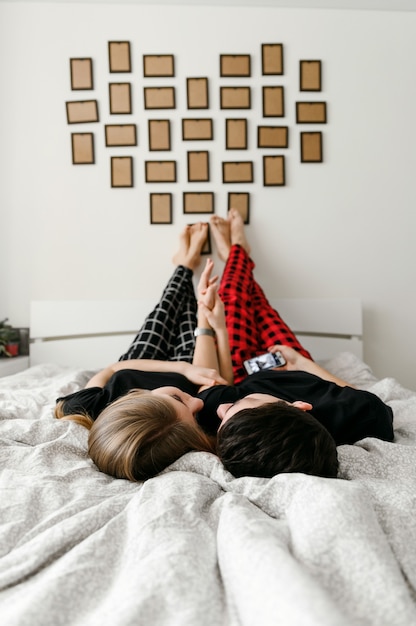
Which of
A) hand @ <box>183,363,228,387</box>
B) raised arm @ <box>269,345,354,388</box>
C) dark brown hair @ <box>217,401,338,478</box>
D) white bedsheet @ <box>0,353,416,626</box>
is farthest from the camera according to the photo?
raised arm @ <box>269,345,354,388</box>

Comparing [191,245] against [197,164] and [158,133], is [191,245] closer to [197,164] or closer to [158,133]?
[197,164]

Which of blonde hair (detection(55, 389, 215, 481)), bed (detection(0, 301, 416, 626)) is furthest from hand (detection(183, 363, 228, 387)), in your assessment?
bed (detection(0, 301, 416, 626))

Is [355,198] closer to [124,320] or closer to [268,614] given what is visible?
[124,320]

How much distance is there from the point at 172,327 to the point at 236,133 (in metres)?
1.05

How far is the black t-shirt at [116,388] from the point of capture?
64.0 inches

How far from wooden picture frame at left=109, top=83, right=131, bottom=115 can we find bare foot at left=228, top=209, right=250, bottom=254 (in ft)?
2.41

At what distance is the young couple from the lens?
1.15 m

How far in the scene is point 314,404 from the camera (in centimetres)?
153

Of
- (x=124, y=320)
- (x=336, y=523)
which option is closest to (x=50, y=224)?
(x=124, y=320)

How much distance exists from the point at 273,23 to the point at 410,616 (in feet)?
9.31

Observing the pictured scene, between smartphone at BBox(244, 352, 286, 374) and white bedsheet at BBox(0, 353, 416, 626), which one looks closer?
white bedsheet at BBox(0, 353, 416, 626)

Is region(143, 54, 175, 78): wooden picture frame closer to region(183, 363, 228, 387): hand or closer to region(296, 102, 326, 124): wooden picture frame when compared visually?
region(296, 102, 326, 124): wooden picture frame

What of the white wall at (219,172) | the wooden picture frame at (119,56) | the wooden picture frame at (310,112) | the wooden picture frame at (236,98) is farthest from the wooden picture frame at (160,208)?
the wooden picture frame at (310,112)

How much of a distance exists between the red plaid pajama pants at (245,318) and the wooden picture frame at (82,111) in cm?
99
